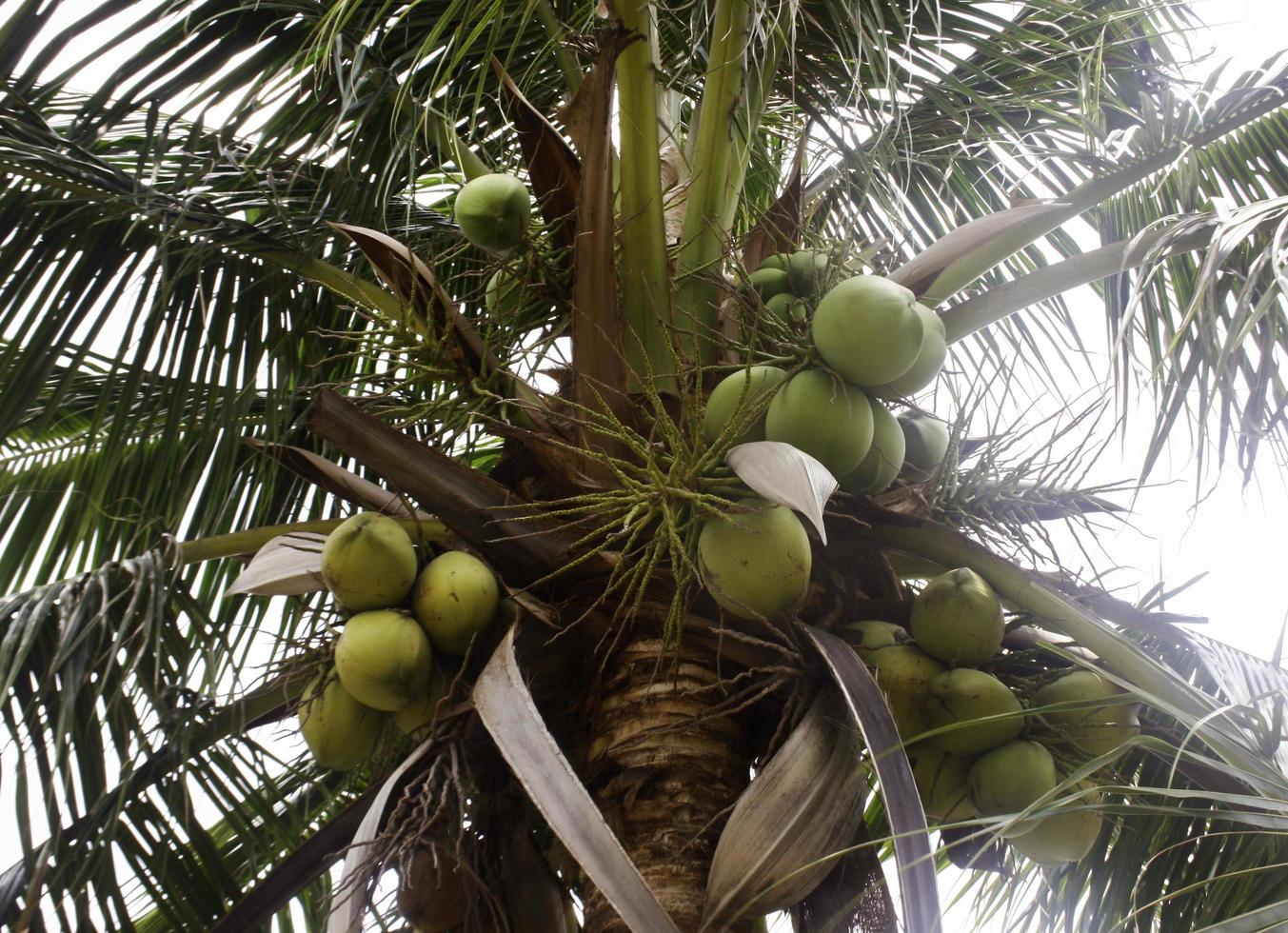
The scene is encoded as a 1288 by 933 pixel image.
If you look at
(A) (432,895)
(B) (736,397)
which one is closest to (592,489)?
(B) (736,397)

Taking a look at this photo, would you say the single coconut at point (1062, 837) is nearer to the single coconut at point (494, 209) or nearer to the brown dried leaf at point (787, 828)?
the brown dried leaf at point (787, 828)

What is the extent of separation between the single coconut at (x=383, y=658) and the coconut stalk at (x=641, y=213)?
59cm

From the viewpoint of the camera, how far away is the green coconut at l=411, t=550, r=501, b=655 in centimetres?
167

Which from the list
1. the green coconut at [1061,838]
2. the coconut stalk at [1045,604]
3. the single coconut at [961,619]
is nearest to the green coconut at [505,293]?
the coconut stalk at [1045,604]

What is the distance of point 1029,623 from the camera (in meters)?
1.80

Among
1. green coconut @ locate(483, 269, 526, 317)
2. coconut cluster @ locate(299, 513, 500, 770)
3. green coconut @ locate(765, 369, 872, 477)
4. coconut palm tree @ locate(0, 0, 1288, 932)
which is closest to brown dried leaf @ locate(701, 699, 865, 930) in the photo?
coconut palm tree @ locate(0, 0, 1288, 932)

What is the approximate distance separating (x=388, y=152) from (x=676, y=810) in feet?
5.27

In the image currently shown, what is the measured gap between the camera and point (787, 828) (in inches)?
57.2

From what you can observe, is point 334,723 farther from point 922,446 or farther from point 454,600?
point 922,446

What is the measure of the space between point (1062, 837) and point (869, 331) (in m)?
0.79

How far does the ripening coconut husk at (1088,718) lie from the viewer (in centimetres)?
176

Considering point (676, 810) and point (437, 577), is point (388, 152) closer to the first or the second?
point (437, 577)

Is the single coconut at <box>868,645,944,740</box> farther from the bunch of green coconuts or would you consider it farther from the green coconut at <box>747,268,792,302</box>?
the green coconut at <box>747,268,792,302</box>

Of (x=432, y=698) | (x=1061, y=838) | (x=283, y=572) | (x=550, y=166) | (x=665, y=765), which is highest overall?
(x=550, y=166)
